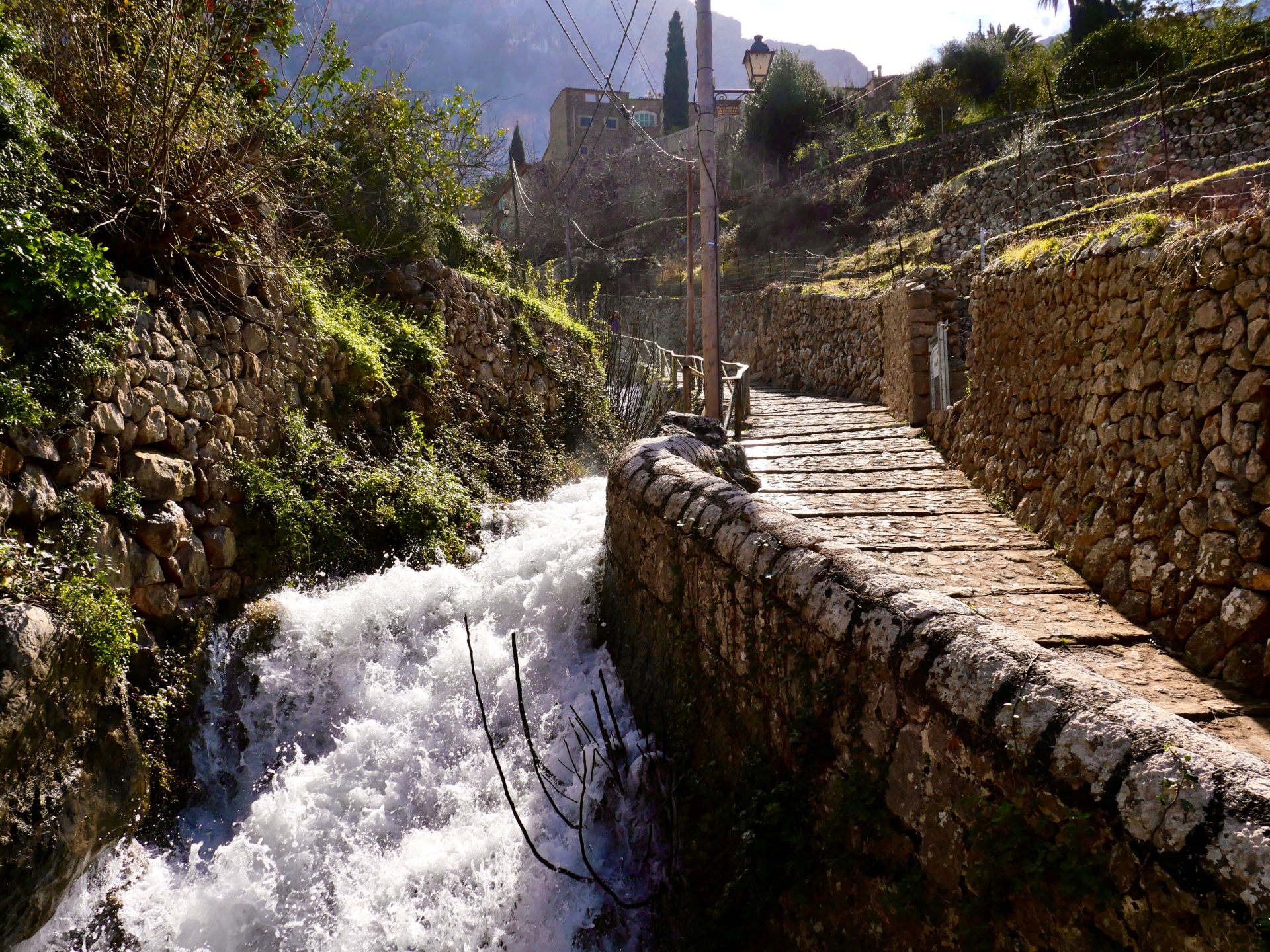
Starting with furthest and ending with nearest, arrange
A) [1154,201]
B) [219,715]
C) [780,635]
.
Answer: [1154,201]
[219,715]
[780,635]

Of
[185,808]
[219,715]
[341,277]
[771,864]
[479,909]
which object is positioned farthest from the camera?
[341,277]

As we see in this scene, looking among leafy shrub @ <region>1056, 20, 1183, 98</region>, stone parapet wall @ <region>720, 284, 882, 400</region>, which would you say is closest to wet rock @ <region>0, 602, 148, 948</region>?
stone parapet wall @ <region>720, 284, 882, 400</region>

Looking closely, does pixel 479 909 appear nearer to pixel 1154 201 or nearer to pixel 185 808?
pixel 185 808

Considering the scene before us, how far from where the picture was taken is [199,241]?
6.13m

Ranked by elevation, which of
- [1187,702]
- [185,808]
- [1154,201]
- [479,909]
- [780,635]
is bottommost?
[479,909]

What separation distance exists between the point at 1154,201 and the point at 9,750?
803cm

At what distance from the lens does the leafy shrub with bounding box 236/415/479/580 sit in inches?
246

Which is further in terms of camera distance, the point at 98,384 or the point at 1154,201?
the point at 1154,201

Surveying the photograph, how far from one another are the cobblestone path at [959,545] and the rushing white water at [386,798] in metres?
2.30

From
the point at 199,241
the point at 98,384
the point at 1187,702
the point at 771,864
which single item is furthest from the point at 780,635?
the point at 199,241

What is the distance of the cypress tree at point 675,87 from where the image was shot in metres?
44.8

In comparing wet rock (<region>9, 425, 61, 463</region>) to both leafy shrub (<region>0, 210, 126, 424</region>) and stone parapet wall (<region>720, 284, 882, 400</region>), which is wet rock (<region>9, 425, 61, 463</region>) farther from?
stone parapet wall (<region>720, 284, 882, 400</region>)

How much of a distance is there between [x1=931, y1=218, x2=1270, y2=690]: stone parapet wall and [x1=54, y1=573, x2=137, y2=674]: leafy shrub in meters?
5.82

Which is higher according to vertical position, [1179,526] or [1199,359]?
[1199,359]
